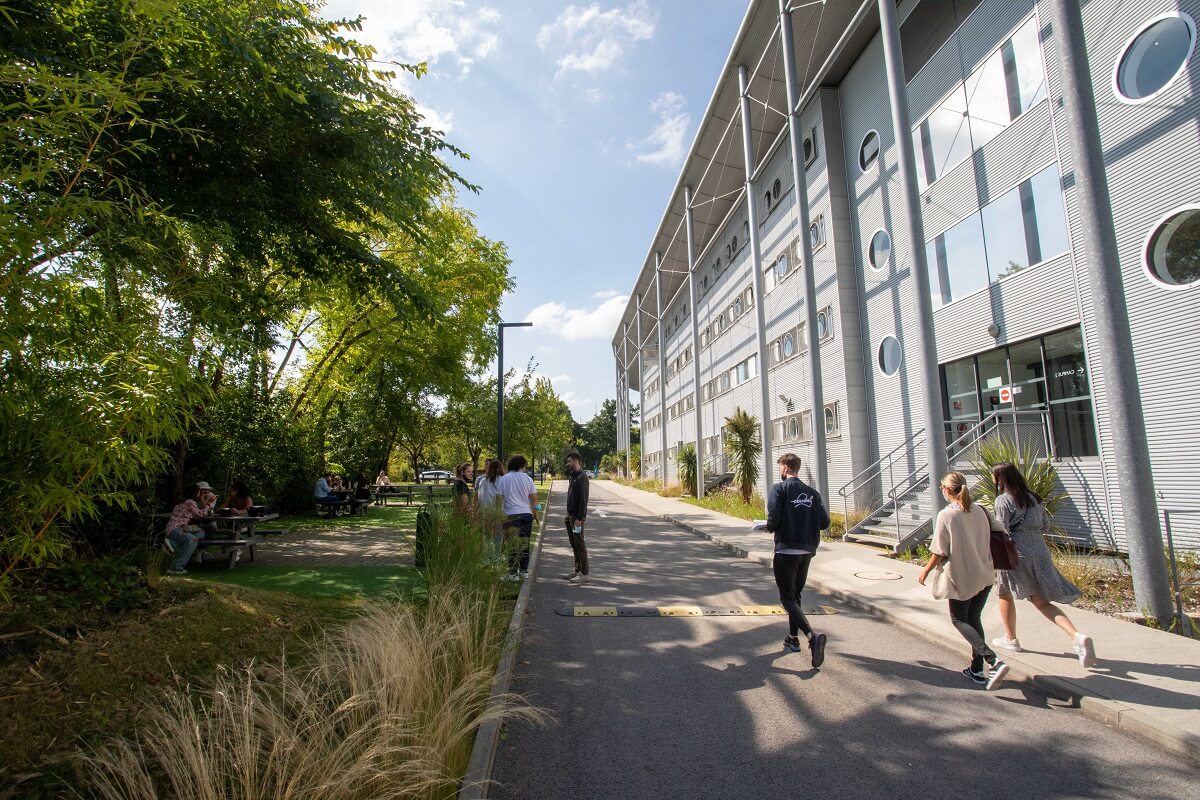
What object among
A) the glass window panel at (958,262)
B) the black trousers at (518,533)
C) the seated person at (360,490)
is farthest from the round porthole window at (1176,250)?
the seated person at (360,490)

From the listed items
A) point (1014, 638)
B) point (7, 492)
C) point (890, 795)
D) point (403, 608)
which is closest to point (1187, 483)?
point (1014, 638)

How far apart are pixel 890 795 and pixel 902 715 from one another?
127cm

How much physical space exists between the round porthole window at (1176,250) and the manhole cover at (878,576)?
19.2 feet

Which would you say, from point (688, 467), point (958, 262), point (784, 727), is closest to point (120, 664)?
point (784, 727)

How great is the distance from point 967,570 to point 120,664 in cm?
658

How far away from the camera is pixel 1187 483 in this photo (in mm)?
9172

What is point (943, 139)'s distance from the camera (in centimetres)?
1477

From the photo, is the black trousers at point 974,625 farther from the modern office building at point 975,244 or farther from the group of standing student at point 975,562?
the modern office building at point 975,244

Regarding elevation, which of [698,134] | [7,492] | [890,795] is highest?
[698,134]

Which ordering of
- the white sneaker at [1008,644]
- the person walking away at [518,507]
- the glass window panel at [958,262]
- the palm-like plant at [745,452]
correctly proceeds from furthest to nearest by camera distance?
the palm-like plant at [745,452] → the glass window panel at [958,262] → the person walking away at [518,507] → the white sneaker at [1008,644]

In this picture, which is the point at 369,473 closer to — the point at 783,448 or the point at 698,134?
the point at 783,448

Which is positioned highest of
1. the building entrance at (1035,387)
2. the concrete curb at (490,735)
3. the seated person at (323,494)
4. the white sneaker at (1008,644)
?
the building entrance at (1035,387)

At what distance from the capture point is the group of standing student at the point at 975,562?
520 centimetres

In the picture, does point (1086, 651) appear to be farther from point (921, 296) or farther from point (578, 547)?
point (921, 296)
